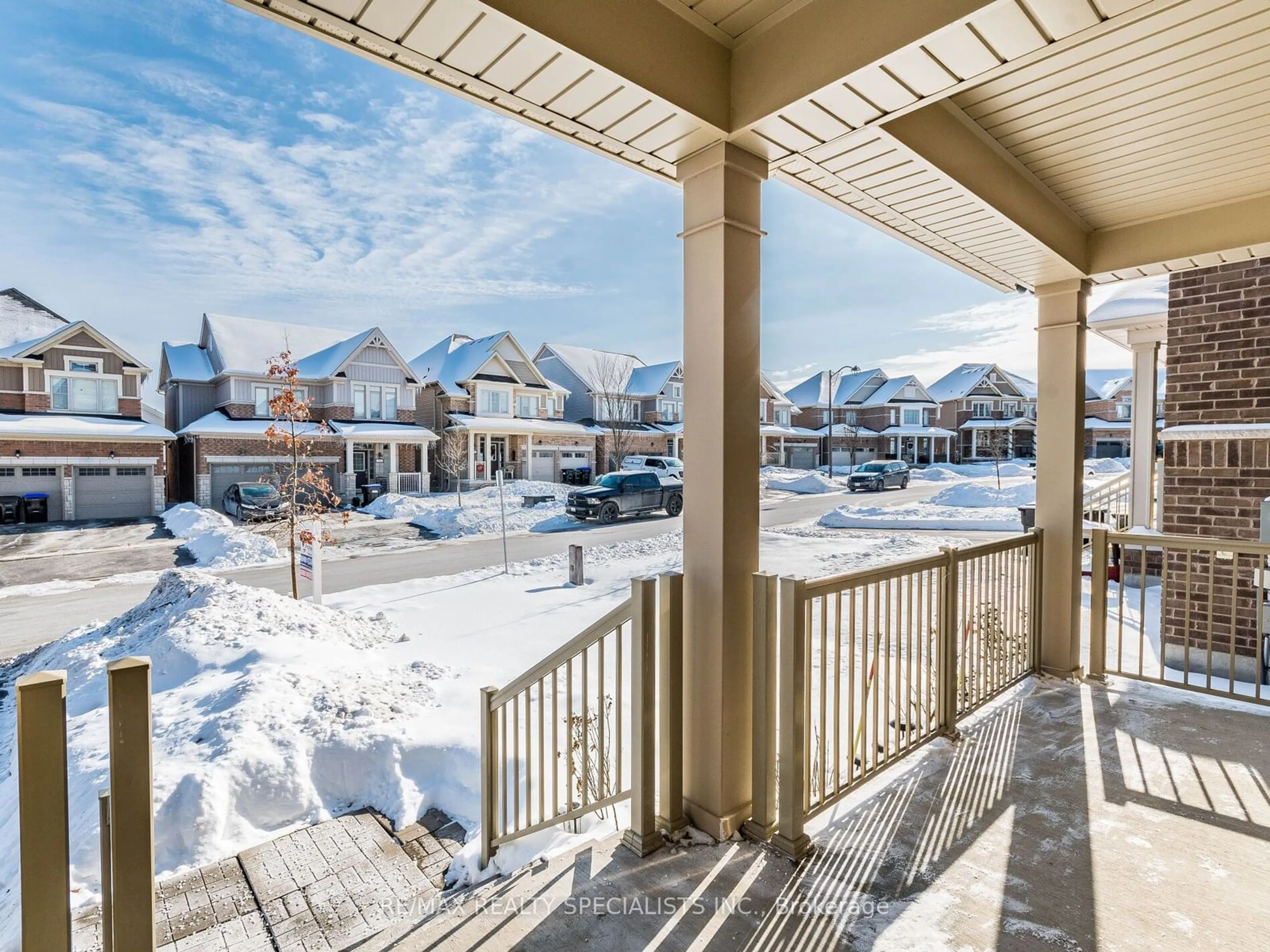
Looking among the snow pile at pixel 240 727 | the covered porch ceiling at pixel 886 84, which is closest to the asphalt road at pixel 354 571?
the snow pile at pixel 240 727

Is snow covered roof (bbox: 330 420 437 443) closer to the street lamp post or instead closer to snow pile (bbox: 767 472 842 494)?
snow pile (bbox: 767 472 842 494)

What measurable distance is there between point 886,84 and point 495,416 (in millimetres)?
24905

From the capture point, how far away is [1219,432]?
462 centimetres

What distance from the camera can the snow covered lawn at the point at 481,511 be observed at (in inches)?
619

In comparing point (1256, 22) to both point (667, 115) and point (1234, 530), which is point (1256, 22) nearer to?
point (667, 115)

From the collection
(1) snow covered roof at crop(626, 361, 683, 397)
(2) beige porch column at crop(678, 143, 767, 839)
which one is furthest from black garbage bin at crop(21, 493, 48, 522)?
(1) snow covered roof at crop(626, 361, 683, 397)

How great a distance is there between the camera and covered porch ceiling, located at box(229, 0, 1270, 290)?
5.73 feet

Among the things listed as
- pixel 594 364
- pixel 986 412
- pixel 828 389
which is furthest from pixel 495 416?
pixel 986 412

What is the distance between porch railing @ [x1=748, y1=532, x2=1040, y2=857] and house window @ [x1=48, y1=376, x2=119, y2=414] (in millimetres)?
23575

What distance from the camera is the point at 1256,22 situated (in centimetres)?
202

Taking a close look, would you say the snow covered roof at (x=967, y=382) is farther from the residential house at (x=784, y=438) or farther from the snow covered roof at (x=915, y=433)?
the residential house at (x=784, y=438)

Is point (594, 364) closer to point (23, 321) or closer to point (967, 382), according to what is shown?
point (23, 321)

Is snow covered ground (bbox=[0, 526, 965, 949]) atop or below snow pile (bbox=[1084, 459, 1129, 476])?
below

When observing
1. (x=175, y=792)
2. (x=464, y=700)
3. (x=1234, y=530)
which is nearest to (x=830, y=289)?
(x=1234, y=530)
